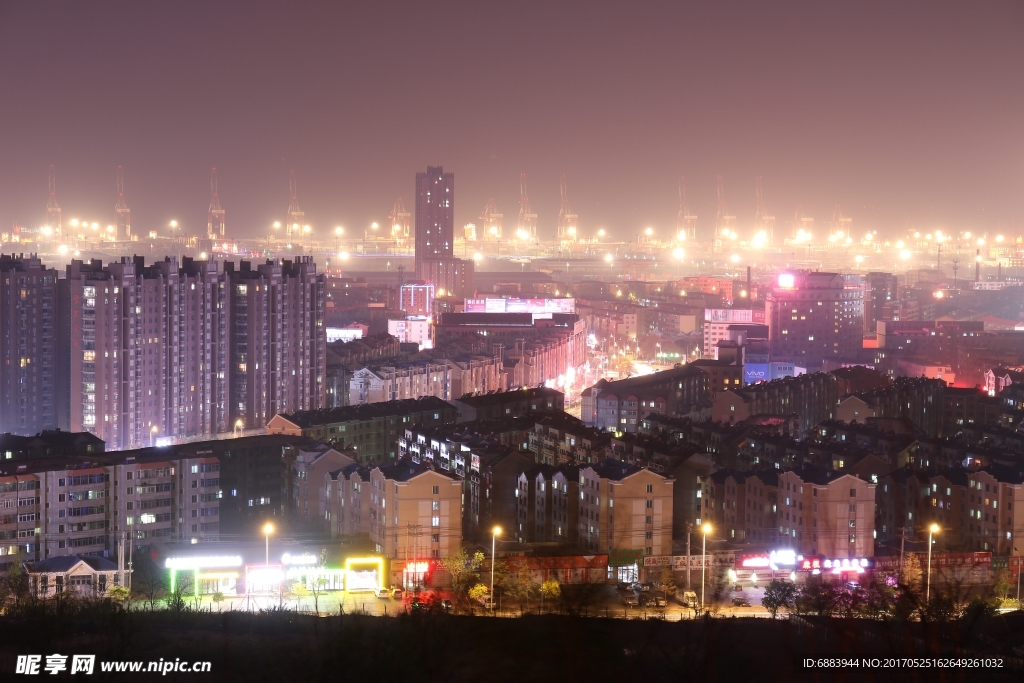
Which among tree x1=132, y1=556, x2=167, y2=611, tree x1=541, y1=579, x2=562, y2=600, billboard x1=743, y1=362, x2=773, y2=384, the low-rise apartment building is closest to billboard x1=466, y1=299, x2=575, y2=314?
billboard x1=743, y1=362, x2=773, y2=384

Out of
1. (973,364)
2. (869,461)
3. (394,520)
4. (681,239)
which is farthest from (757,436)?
(681,239)

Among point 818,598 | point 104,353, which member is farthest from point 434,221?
point 818,598

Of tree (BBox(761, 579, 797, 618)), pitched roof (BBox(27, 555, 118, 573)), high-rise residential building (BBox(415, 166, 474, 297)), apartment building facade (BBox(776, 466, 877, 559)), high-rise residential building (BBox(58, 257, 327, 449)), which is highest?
high-rise residential building (BBox(415, 166, 474, 297))

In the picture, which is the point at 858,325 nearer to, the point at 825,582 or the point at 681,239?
the point at 825,582

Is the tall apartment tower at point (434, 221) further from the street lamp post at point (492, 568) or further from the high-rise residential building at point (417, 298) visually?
the street lamp post at point (492, 568)

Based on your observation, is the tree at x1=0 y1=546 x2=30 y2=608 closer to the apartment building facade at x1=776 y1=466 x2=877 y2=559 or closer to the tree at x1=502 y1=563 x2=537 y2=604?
the tree at x1=502 y1=563 x2=537 y2=604

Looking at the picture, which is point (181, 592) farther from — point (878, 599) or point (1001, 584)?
point (1001, 584)

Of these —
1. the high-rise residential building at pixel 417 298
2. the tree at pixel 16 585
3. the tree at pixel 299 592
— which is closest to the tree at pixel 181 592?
the tree at pixel 299 592
